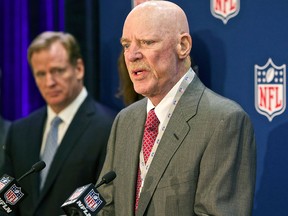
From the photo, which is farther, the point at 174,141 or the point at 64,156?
the point at 64,156

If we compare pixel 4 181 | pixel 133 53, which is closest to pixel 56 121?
pixel 133 53

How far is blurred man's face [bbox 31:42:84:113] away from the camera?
470cm

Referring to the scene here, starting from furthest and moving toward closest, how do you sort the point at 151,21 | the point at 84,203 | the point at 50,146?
the point at 50,146 < the point at 151,21 < the point at 84,203

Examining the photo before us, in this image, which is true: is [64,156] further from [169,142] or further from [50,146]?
[169,142]

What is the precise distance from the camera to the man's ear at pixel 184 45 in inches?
128

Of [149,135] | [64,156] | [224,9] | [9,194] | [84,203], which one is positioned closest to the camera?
[84,203]

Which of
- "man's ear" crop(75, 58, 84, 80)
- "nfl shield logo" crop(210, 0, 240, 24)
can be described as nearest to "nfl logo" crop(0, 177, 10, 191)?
"nfl shield logo" crop(210, 0, 240, 24)

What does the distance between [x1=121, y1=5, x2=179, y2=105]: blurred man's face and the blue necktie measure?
1.44m

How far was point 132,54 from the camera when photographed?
3.22 m

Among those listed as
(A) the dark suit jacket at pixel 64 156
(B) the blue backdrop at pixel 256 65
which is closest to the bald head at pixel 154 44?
(B) the blue backdrop at pixel 256 65

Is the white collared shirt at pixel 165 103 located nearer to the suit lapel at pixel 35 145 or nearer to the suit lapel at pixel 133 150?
the suit lapel at pixel 133 150

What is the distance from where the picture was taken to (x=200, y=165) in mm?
3086

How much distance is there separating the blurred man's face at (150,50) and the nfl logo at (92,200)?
597 millimetres

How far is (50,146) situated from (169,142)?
1537 mm
